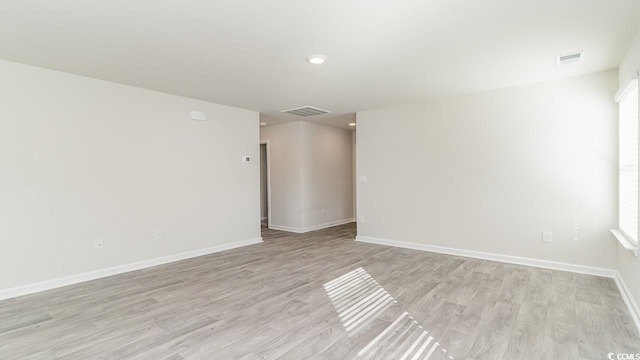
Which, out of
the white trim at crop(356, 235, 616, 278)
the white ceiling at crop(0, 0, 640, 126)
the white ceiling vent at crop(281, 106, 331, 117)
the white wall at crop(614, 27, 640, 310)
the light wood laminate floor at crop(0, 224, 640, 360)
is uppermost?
the white ceiling at crop(0, 0, 640, 126)

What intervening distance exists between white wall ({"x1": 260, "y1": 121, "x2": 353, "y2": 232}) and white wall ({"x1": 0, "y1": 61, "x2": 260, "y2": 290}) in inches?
60.9

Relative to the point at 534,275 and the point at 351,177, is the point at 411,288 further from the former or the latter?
the point at 351,177

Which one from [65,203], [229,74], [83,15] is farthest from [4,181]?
[229,74]

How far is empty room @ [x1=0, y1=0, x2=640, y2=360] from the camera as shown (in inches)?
87.0

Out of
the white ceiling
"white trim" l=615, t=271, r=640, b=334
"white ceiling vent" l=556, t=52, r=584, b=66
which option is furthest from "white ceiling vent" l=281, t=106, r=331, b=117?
"white trim" l=615, t=271, r=640, b=334

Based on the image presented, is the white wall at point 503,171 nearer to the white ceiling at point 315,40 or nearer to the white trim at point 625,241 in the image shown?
the white trim at point 625,241

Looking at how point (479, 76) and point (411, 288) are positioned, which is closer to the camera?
point (411, 288)

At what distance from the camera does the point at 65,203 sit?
339 centimetres

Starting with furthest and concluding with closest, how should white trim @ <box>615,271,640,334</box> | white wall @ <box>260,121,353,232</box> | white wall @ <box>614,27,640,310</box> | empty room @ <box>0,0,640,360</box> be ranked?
white wall @ <box>260,121,353,232</box> → white wall @ <box>614,27,640,310</box> → white trim @ <box>615,271,640,334</box> → empty room @ <box>0,0,640,360</box>

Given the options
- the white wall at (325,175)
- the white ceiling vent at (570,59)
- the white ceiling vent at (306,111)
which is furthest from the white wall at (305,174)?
the white ceiling vent at (570,59)

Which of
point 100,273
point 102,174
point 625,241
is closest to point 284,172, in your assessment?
point 102,174

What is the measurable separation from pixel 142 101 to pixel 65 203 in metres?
1.50

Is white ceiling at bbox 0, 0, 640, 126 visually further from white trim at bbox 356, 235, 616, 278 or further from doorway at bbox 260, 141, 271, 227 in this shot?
doorway at bbox 260, 141, 271, 227

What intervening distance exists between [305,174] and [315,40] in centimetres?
393
